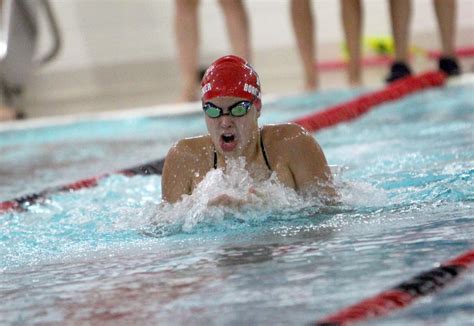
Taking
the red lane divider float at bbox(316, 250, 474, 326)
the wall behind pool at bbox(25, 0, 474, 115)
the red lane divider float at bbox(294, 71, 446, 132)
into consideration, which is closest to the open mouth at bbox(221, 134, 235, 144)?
the red lane divider float at bbox(316, 250, 474, 326)

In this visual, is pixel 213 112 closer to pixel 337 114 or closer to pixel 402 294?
pixel 402 294

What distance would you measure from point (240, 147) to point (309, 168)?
0.23 metres

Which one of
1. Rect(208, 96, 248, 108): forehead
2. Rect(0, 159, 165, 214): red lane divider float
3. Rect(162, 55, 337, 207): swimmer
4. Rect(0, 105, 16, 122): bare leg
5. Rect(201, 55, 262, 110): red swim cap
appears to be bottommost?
Rect(0, 105, 16, 122): bare leg

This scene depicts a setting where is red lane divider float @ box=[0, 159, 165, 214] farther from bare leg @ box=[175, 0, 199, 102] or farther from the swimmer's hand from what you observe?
bare leg @ box=[175, 0, 199, 102]

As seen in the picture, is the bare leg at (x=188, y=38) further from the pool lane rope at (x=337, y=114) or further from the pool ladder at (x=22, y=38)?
the pool ladder at (x=22, y=38)

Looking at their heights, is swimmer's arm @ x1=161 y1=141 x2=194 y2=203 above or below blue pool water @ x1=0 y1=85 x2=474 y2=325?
above

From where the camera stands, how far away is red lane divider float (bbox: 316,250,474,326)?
6.45 feet

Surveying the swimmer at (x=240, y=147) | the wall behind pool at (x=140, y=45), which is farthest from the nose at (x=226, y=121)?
the wall behind pool at (x=140, y=45)

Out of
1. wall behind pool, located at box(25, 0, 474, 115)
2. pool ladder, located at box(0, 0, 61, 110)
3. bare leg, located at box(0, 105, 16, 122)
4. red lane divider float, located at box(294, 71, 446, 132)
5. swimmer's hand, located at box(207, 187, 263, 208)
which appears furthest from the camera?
wall behind pool, located at box(25, 0, 474, 115)

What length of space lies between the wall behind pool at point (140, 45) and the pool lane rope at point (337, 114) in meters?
3.10

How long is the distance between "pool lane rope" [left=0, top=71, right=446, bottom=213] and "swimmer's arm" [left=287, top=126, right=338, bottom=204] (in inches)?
51.7

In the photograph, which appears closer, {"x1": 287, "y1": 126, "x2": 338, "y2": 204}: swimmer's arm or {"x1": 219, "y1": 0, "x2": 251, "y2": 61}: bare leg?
{"x1": 287, "y1": 126, "x2": 338, "y2": 204}: swimmer's arm

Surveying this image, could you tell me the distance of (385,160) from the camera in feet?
15.2

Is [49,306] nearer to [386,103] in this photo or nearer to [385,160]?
[385,160]
